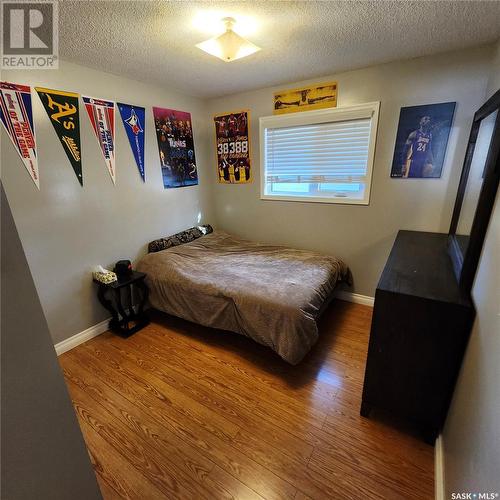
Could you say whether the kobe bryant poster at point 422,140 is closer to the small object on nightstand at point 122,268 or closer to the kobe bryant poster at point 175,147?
the kobe bryant poster at point 175,147

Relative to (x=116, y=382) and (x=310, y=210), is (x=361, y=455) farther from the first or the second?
(x=310, y=210)

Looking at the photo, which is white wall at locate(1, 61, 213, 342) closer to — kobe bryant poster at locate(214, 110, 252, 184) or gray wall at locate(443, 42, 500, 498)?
kobe bryant poster at locate(214, 110, 252, 184)

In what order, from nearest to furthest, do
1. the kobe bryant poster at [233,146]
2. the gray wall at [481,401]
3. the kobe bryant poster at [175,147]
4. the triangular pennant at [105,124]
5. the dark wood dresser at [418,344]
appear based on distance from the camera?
the gray wall at [481,401], the dark wood dresser at [418,344], the triangular pennant at [105,124], the kobe bryant poster at [175,147], the kobe bryant poster at [233,146]

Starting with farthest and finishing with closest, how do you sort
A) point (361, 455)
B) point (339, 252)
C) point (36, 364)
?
1. point (339, 252)
2. point (361, 455)
3. point (36, 364)

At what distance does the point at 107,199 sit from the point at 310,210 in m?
2.08

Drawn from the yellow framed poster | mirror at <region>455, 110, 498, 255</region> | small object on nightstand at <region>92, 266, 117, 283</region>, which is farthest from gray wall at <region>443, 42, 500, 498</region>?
small object on nightstand at <region>92, 266, 117, 283</region>

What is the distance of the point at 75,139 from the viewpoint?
2.03m

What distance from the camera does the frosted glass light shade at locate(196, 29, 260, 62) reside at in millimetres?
1536

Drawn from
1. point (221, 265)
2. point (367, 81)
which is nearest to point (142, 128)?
point (221, 265)

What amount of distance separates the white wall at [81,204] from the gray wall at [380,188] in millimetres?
1043

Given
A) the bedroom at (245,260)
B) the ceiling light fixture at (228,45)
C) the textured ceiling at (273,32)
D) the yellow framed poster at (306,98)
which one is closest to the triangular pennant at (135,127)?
the bedroom at (245,260)

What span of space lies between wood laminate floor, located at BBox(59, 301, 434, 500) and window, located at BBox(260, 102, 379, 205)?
1510 millimetres

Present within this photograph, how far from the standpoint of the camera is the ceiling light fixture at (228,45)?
5.01ft

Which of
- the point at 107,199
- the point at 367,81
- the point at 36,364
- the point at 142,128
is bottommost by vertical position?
the point at 36,364
